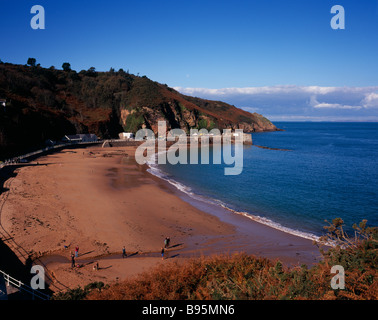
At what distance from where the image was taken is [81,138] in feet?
205

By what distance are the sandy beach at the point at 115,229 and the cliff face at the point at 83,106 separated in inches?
1160

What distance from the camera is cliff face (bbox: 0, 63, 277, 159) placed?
5467cm

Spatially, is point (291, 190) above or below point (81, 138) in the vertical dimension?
below

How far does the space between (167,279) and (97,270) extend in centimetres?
627

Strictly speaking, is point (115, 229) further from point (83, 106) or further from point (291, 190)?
point (83, 106)

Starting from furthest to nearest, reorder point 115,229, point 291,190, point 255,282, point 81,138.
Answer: point 81,138 < point 291,190 < point 115,229 < point 255,282

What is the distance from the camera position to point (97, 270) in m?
13.2

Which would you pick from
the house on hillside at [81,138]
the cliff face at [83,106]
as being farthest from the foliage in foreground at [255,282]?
the house on hillside at [81,138]

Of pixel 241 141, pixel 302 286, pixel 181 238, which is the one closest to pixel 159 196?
pixel 181 238

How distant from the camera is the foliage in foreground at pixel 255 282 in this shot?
7230 millimetres

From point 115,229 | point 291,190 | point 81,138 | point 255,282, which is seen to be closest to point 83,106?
point 81,138

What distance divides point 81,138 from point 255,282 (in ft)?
205

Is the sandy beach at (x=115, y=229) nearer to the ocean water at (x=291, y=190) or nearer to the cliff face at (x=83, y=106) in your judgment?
the ocean water at (x=291, y=190)
